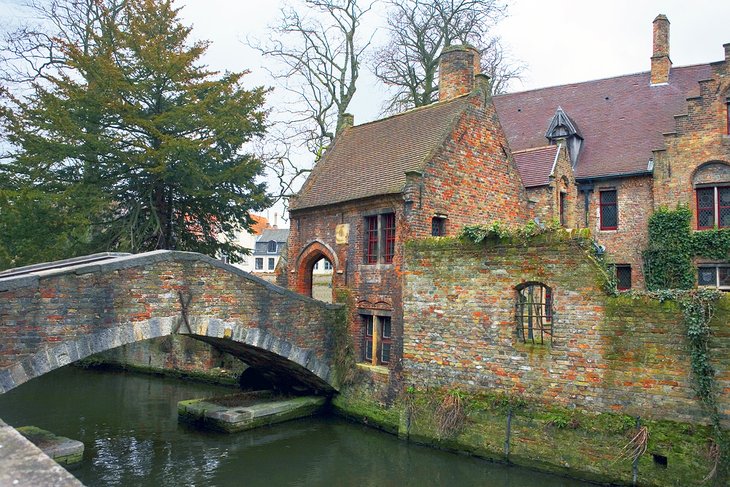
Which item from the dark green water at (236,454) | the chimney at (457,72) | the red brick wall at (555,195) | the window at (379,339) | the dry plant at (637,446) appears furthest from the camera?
the chimney at (457,72)

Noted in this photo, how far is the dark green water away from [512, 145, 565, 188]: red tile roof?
883 cm

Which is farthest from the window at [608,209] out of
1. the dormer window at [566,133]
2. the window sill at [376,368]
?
the window sill at [376,368]

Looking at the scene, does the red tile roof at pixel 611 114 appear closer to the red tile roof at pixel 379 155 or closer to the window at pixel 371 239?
the red tile roof at pixel 379 155

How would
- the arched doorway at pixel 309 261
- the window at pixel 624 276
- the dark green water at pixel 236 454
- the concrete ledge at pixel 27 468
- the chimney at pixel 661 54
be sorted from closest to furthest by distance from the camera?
the concrete ledge at pixel 27 468 → the dark green water at pixel 236 454 → the arched doorway at pixel 309 261 → the window at pixel 624 276 → the chimney at pixel 661 54

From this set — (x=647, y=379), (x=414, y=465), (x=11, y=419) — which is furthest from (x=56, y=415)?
(x=647, y=379)

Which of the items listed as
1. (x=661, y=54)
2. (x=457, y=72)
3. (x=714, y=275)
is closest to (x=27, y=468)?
(x=457, y=72)

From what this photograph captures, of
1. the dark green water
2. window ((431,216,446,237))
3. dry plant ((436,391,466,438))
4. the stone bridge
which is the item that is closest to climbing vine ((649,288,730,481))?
the dark green water

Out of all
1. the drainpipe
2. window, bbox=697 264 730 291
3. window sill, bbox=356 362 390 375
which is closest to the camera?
window sill, bbox=356 362 390 375

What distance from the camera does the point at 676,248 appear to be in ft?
59.7

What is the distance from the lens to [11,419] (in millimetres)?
14875

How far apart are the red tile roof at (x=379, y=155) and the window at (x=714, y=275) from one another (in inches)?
370

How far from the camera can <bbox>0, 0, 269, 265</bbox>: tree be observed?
58.3 feet

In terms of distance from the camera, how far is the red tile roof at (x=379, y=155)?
14.6 metres

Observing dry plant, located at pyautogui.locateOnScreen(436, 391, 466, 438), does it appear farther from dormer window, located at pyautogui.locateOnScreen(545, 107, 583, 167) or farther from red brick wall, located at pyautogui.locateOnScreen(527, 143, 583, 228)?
dormer window, located at pyautogui.locateOnScreen(545, 107, 583, 167)
